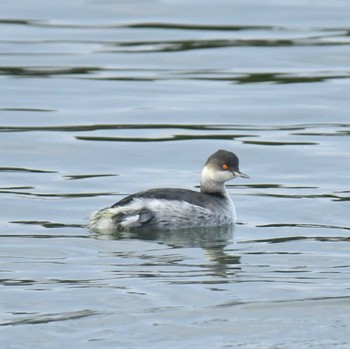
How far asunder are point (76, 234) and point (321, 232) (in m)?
1.90

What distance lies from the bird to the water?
0.52 ft

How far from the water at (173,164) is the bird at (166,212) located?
0.16 metres

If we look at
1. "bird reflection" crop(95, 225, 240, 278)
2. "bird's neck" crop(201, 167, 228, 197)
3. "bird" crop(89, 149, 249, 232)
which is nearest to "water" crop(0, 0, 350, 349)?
"bird reflection" crop(95, 225, 240, 278)

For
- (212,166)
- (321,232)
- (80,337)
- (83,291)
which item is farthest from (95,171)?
(80,337)

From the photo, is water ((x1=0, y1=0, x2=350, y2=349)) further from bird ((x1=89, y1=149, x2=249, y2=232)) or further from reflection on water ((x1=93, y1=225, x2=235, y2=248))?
bird ((x1=89, y1=149, x2=249, y2=232))

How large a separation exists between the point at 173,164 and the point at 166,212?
2616 millimetres

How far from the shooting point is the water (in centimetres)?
996

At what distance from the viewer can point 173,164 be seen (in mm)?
15352

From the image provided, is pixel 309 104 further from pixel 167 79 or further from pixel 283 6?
pixel 283 6

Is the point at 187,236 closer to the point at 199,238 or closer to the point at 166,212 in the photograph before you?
the point at 199,238

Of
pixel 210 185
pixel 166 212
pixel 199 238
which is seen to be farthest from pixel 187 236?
pixel 210 185

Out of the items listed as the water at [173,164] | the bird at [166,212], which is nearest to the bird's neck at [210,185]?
the bird at [166,212]

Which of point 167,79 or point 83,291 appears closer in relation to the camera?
point 83,291

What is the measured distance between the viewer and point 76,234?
12.5 m
